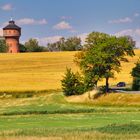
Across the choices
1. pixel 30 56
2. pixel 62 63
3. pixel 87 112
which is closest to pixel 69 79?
pixel 87 112

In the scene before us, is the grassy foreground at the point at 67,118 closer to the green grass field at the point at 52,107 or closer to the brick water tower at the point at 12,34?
the green grass field at the point at 52,107

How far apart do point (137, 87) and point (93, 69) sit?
1072 cm

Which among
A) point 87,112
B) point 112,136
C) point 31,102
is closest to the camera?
point 112,136

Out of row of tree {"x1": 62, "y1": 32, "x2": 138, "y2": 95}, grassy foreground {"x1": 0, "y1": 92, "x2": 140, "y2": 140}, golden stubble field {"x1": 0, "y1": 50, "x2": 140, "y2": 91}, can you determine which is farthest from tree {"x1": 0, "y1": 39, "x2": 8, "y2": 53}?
row of tree {"x1": 62, "y1": 32, "x2": 138, "y2": 95}

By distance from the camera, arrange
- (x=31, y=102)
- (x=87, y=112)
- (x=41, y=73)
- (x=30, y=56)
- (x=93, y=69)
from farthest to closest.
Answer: (x=30, y=56) → (x=41, y=73) → (x=93, y=69) → (x=31, y=102) → (x=87, y=112)

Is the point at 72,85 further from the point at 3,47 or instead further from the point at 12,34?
the point at 3,47

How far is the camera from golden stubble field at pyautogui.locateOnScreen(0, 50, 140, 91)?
10262 cm

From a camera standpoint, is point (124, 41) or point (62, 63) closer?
point (124, 41)

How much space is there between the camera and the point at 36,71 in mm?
120438

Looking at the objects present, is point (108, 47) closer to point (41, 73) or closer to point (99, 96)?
point (99, 96)

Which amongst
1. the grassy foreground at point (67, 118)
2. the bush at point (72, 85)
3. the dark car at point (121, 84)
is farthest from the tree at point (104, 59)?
the dark car at point (121, 84)

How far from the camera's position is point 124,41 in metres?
88.8

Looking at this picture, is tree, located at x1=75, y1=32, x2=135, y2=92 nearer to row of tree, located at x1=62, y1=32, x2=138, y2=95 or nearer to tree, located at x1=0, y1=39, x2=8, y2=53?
row of tree, located at x1=62, y1=32, x2=138, y2=95

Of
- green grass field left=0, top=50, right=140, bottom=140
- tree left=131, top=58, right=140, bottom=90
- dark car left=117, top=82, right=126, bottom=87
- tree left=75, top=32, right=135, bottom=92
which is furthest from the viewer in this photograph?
dark car left=117, top=82, right=126, bottom=87
